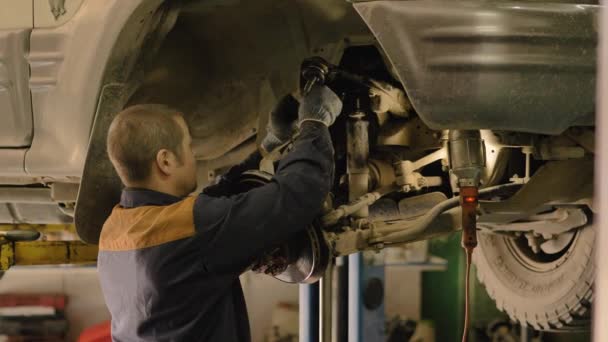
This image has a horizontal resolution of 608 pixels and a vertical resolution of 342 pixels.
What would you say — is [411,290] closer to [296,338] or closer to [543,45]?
[296,338]

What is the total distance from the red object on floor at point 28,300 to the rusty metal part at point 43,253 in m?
2.10

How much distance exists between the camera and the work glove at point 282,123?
2.59 meters

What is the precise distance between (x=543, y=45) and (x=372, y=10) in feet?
1.30

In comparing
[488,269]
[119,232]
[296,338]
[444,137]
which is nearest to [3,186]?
[119,232]

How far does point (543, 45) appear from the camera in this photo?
1840mm

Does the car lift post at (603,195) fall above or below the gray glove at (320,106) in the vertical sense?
below

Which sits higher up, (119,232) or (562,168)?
(562,168)

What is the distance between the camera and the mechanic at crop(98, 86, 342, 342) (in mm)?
1914

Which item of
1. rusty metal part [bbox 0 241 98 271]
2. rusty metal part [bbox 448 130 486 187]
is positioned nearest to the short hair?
rusty metal part [bbox 448 130 486 187]

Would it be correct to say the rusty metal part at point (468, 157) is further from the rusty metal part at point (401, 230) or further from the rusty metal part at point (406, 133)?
the rusty metal part at point (406, 133)

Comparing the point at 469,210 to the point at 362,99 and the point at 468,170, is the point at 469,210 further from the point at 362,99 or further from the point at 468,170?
the point at 362,99

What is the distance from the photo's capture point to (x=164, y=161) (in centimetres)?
202

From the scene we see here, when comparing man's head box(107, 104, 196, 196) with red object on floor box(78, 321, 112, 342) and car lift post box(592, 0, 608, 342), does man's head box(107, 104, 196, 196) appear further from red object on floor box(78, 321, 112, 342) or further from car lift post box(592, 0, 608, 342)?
red object on floor box(78, 321, 112, 342)

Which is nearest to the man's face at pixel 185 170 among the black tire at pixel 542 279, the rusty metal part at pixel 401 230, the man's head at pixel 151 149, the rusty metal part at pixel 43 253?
the man's head at pixel 151 149
